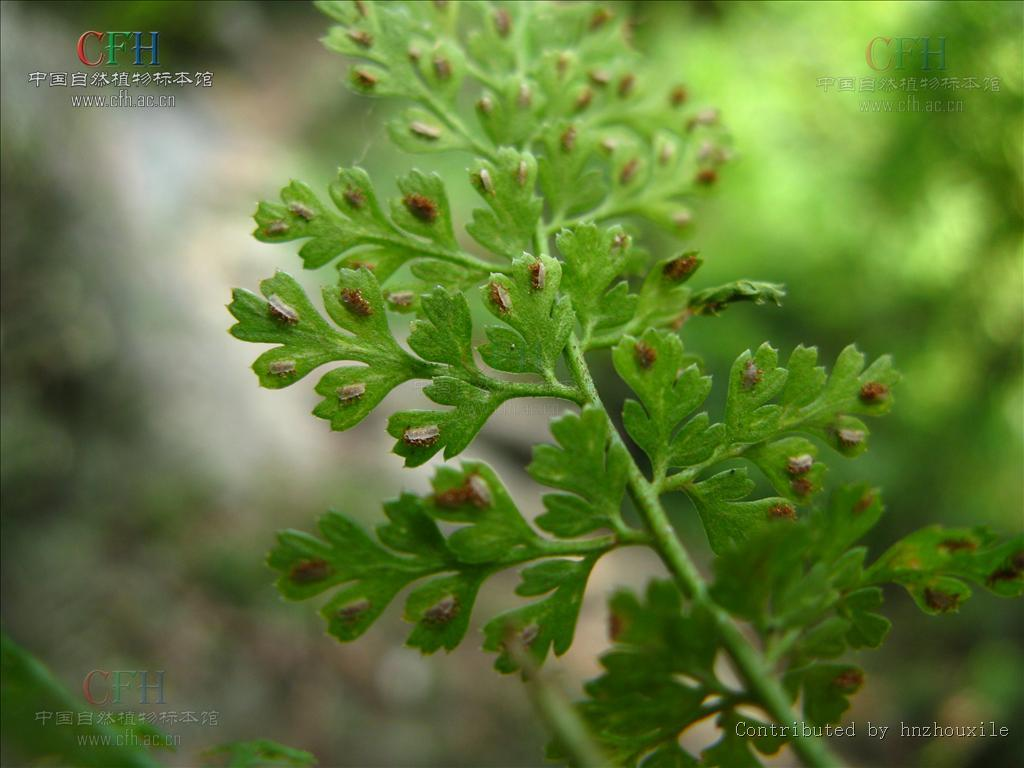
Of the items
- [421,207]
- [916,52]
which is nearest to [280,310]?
[421,207]

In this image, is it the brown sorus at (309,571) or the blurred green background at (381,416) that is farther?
the blurred green background at (381,416)

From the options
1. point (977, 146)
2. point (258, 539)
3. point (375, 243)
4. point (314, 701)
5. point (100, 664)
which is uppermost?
point (977, 146)

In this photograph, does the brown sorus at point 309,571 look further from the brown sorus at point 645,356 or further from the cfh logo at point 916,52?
the cfh logo at point 916,52

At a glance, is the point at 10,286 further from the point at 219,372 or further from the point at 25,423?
the point at 219,372

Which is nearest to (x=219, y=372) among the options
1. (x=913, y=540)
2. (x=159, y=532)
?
(x=159, y=532)

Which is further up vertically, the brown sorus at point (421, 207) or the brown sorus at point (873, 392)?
the brown sorus at point (421, 207)

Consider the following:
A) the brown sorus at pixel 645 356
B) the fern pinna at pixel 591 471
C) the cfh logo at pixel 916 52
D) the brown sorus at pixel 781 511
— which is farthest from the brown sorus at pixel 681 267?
the cfh logo at pixel 916 52
